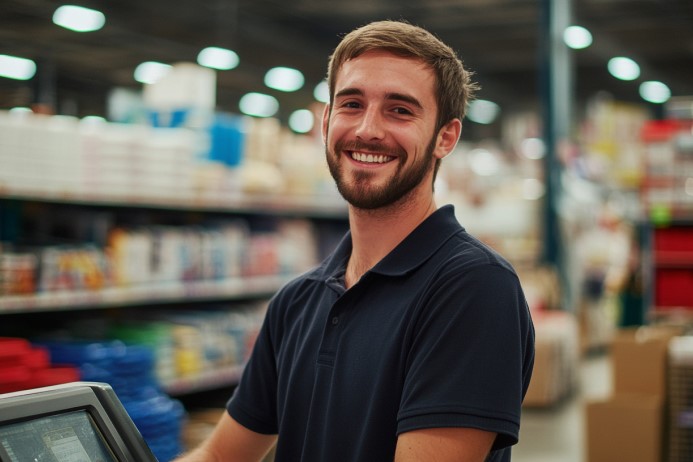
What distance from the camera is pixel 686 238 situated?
24.4ft

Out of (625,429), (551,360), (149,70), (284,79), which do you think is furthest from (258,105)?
(625,429)

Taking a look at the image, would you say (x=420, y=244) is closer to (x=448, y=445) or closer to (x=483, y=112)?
(x=448, y=445)

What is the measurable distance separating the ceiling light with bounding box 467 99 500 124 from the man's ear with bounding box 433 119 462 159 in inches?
856

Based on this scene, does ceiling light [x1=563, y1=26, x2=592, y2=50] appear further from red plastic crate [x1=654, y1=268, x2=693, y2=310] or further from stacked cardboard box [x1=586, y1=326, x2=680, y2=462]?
stacked cardboard box [x1=586, y1=326, x2=680, y2=462]

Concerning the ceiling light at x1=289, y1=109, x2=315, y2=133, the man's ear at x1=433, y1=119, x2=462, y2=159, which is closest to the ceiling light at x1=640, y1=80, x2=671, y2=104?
the ceiling light at x1=289, y1=109, x2=315, y2=133

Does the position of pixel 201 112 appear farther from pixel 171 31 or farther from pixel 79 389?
pixel 171 31

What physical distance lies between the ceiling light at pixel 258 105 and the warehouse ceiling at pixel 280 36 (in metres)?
1.03

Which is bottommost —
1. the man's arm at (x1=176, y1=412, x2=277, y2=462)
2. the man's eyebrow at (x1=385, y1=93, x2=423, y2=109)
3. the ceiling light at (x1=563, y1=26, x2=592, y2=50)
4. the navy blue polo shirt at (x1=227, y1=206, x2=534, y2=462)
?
the man's arm at (x1=176, y1=412, x2=277, y2=462)

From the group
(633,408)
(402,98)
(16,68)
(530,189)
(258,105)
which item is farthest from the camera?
(258,105)

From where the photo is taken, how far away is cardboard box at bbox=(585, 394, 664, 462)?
526 centimetres

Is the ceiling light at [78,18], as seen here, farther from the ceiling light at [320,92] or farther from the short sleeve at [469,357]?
the short sleeve at [469,357]

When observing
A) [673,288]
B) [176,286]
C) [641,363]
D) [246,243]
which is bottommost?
[641,363]

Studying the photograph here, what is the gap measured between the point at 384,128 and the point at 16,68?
1652 centimetres

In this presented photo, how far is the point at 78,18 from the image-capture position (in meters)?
14.7
